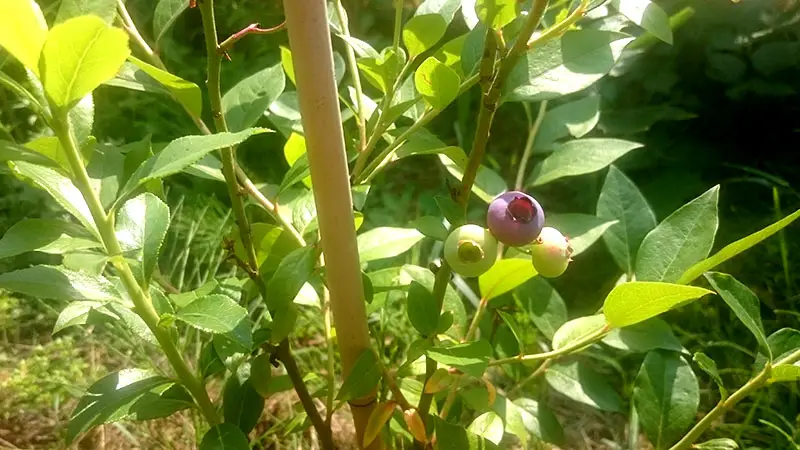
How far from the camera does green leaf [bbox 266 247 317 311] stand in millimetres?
481

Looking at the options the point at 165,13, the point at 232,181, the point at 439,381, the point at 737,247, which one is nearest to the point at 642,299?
the point at 737,247

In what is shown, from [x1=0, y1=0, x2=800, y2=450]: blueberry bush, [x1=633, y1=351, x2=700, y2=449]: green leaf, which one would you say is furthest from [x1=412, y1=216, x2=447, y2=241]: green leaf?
[x1=633, y1=351, x2=700, y2=449]: green leaf

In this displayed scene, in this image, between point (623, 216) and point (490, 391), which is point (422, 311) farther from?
point (623, 216)

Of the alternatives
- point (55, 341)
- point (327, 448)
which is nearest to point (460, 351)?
point (327, 448)

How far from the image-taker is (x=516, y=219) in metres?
0.48

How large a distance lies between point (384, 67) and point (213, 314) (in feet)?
0.67

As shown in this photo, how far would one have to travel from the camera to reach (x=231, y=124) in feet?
1.94

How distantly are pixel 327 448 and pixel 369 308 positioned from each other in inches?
4.8

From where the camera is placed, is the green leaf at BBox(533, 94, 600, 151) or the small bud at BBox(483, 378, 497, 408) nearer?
the small bud at BBox(483, 378, 497, 408)

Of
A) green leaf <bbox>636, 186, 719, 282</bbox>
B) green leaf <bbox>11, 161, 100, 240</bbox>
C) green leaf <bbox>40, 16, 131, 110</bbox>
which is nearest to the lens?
green leaf <bbox>40, 16, 131, 110</bbox>

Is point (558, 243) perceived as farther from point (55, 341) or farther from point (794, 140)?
point (794, 140)

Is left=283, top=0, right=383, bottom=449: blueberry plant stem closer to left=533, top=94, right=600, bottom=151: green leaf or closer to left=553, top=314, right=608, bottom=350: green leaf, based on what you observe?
left=553, top=314, right=608, bottom=350: green leaf

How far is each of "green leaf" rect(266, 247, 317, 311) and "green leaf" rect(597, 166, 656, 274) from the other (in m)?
0.27

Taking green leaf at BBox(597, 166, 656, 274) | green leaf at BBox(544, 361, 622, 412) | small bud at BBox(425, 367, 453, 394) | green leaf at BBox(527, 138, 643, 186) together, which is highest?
green leaf at BBox(527, 138, 643, 186)
